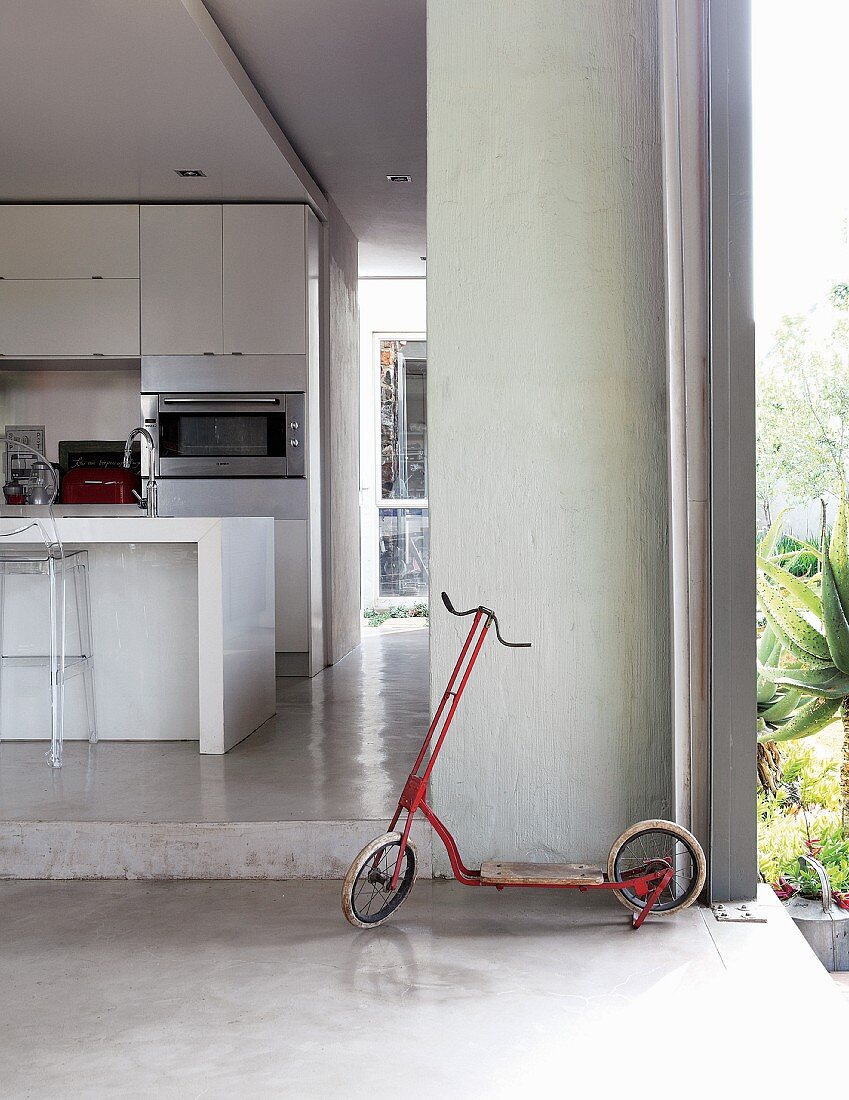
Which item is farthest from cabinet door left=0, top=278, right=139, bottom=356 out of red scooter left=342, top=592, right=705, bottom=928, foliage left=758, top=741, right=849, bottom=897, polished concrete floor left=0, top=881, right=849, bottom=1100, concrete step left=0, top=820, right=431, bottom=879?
foliage left=758, top=741, right=849, bottom=897

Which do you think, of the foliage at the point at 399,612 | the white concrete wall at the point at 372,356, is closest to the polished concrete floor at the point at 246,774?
the foliage at the point at 399,612

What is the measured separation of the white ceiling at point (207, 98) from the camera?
10.8ft

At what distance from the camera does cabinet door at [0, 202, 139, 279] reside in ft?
16.6

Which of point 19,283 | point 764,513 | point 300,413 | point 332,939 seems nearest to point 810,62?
point 764,513

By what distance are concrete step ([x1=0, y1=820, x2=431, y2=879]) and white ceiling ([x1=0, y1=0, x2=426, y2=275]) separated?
2.41 meters

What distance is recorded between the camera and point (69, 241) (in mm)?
5098

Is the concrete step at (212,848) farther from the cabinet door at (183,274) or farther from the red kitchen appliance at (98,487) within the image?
the cabinet door at (183,274)

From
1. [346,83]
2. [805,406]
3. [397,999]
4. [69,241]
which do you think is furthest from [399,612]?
[397,999]

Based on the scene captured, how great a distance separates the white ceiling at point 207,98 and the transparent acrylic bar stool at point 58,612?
63.3 inches

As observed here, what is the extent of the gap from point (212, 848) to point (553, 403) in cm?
142

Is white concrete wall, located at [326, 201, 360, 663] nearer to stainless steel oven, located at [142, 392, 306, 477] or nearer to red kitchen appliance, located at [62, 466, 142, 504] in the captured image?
stainless steel oven, located at [142, 392, 306, 477]

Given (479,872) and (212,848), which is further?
(212,848)

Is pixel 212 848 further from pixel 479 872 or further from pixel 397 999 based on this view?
pixel 397 999

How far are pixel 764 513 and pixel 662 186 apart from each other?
32.5 inches
